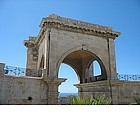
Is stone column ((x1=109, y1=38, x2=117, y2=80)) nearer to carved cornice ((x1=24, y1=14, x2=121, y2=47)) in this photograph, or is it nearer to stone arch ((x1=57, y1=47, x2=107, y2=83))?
carved cornice ((x1=24, y1=14, x2=121, y2=47))

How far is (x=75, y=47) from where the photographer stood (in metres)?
12.6

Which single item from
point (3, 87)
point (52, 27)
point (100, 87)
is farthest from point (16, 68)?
point (100, 87)

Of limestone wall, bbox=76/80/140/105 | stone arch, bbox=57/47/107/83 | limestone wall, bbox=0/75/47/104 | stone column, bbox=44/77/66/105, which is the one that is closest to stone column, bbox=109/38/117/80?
limestone wall, bbox=76/80/140/105

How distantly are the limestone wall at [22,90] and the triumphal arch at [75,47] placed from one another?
681 millimetres

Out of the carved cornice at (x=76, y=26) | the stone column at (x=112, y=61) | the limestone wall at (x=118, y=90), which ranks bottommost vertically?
the limestone wall at (x=118, y=90)

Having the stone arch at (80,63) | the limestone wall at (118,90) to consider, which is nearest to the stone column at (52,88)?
the limestone wall at (118,90)

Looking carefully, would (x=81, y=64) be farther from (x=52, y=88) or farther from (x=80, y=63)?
(x=52, y=88)

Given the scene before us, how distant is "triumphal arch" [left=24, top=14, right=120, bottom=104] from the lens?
1113 cm

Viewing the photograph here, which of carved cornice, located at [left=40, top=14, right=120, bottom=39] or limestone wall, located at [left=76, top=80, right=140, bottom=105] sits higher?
carved cornice, located at [left=40, top=14, right=120, bottom=39]

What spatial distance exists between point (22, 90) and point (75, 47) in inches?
243

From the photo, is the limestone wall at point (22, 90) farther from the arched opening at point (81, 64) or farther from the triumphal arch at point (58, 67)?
the arched opening at point (81, 64)

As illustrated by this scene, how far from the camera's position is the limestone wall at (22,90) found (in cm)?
886

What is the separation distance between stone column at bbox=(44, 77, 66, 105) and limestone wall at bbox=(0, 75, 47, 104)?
314mm

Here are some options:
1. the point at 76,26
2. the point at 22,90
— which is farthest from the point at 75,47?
the point at 22,90
